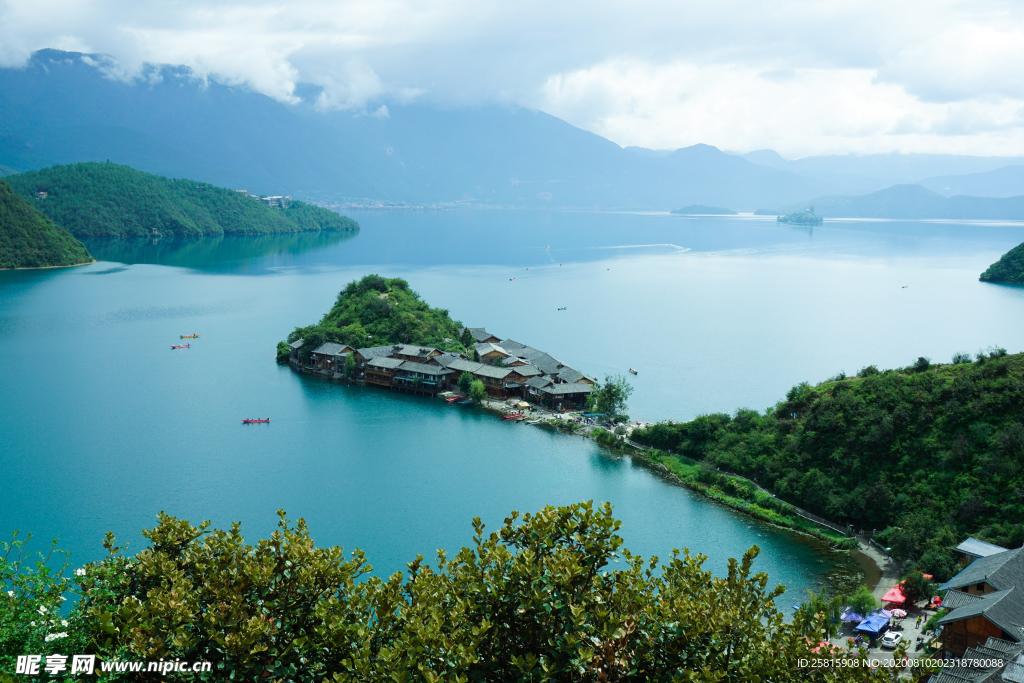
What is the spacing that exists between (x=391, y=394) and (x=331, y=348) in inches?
167

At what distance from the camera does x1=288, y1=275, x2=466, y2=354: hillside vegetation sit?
106ft

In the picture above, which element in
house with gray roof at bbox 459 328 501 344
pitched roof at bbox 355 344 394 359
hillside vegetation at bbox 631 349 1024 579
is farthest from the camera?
house with gray roof at bbox 459 328 501 344

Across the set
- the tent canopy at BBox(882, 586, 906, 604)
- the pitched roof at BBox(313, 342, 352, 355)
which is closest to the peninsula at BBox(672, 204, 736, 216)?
the pitched roof at BBox(313, 342, 352, 355)

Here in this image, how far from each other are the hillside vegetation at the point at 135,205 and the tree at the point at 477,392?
67.1 meters

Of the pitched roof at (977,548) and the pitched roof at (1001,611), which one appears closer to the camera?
the pitched roof at (1001,611)

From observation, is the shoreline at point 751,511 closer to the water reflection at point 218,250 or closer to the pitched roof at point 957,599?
the pitched roof at point 957,599

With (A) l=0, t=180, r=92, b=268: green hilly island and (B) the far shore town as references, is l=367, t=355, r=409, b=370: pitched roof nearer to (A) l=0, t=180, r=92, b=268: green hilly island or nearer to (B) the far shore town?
(B) the far shore town

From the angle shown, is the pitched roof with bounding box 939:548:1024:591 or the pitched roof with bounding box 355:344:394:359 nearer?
the pitched roof with bounding box 939:548:1024:591

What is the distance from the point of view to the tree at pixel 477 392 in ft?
89.5

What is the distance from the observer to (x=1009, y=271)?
184 ft

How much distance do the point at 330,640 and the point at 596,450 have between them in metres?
17.7

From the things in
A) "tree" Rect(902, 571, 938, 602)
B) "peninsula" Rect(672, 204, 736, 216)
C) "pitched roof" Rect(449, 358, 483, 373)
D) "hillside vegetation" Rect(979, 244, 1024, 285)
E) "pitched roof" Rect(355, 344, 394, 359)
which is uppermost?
"peninsula" Rect(672, 204, 736, 216)

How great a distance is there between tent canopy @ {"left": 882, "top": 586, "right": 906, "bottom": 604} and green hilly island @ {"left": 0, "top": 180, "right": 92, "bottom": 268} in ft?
209

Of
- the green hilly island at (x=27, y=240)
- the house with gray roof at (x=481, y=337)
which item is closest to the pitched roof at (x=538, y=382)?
the house with gray roof at (x=481, y=337)
